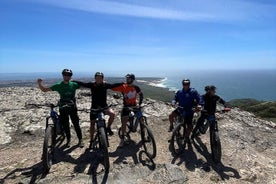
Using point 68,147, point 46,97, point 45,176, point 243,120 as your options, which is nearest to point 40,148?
point 68,147

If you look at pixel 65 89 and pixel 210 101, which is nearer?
pixel 65 89

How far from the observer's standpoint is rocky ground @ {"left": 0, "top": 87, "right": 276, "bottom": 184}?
28.1 ft

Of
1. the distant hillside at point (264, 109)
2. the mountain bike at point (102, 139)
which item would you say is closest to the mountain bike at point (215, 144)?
the mountain bike at point (102, 139)

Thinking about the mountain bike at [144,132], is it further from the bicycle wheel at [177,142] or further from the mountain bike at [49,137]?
the mountain bike at [49,137]

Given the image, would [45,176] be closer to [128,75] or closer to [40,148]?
[40,148]

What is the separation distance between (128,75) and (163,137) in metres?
4.07

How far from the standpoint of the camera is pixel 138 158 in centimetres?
998

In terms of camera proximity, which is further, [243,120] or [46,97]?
[46,97]

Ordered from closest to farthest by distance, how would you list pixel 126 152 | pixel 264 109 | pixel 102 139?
pixel 102 139 → pixel 126 152 → pixel 264 109

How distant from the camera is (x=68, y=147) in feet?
35.3

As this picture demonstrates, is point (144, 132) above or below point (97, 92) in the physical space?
below

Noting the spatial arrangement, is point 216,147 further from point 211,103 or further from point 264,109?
point 264,109

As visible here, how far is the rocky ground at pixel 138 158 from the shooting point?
28.1ft

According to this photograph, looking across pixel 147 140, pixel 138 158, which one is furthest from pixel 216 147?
pixel 138 158
